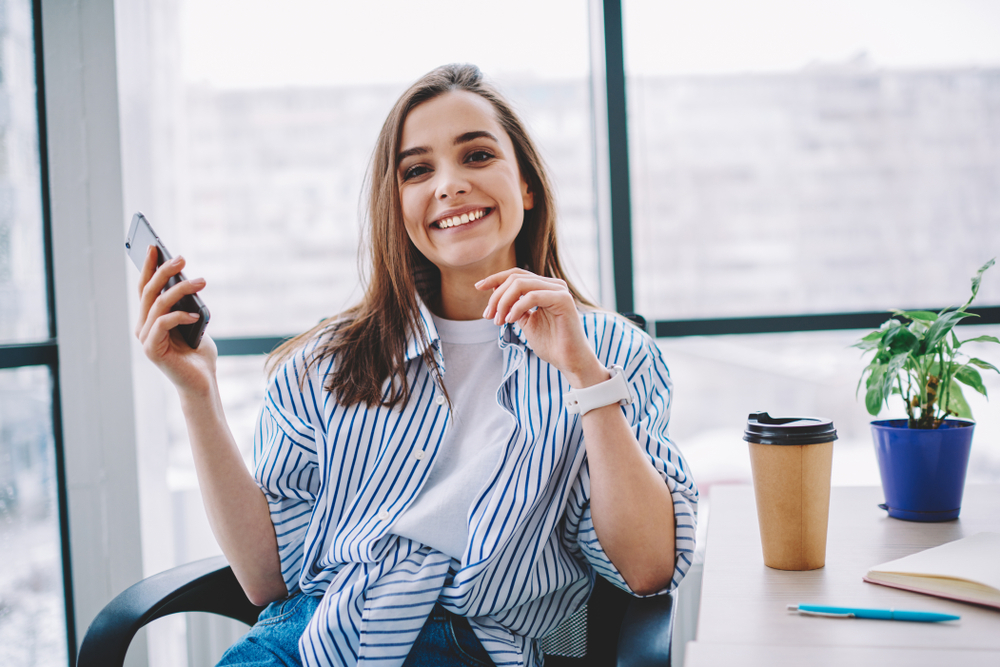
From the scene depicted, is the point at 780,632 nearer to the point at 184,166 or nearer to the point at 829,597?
the point at 829,597

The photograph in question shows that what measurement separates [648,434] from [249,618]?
78 centimetres

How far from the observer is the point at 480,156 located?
130cm

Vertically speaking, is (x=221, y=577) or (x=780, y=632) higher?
(x=780, y=632)

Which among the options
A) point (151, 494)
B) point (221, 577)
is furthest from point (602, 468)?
point (151, 494)

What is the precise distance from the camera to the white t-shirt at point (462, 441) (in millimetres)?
1092

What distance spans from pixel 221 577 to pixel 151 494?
0.75 metres

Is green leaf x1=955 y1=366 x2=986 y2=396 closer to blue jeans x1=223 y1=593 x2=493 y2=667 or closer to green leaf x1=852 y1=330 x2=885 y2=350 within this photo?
green leaf x1=852 y1=330 x2=885 y2=350

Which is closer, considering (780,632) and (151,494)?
(780,632)

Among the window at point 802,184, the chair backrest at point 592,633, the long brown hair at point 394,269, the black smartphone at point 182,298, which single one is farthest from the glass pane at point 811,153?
the black smartphone at point 182,298

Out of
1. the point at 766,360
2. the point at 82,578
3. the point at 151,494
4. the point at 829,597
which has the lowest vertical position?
the point at 82,578

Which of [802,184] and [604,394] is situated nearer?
[604,394]

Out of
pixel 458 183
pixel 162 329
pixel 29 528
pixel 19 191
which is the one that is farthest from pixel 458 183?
pixel 29 528

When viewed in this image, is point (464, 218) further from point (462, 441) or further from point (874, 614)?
point (874, 614)

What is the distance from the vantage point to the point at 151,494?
178 centimetres
